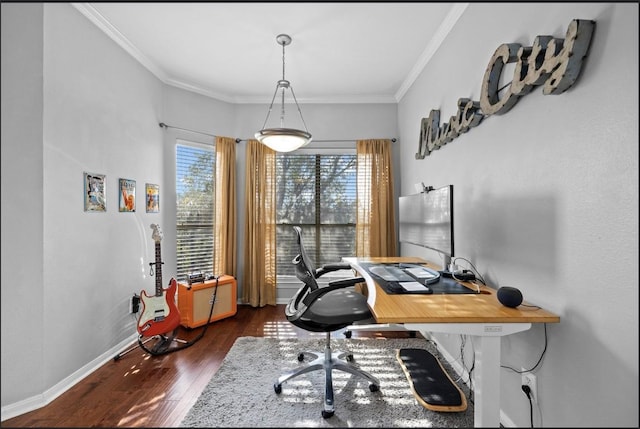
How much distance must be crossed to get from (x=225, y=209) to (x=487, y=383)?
3153mm

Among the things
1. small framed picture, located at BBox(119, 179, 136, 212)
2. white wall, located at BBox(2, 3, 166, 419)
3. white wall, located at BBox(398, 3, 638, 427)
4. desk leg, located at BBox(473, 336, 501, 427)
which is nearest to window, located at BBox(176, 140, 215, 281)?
white wall, located at BBox(2, 3, 166, 419)

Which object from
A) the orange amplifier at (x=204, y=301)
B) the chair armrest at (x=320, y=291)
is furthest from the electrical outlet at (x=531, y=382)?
the orange amplifier at (x=204, y=301)

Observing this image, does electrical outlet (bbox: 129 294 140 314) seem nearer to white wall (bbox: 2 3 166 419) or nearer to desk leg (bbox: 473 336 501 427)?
white wall (bbox: 2 3 166 419)

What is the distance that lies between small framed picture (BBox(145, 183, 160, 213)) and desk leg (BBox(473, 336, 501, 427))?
300 cm

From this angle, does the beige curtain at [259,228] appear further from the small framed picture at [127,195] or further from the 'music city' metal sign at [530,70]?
the 'music city' metal sign at [530,70]

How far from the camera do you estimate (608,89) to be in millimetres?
996

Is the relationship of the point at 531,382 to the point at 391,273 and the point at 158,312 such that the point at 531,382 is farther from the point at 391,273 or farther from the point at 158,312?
the point at 158,312

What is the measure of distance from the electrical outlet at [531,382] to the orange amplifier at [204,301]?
9.00 ft

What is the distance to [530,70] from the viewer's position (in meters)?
1.28

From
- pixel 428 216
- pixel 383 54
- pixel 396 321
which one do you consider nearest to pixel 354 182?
pixel 383 54

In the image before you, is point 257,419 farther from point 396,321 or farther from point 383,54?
point 383,54

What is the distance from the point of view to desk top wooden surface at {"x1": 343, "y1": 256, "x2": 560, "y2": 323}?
1192 mm

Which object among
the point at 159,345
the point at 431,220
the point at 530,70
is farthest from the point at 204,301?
the point at 530,70

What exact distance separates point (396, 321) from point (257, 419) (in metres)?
1.04
